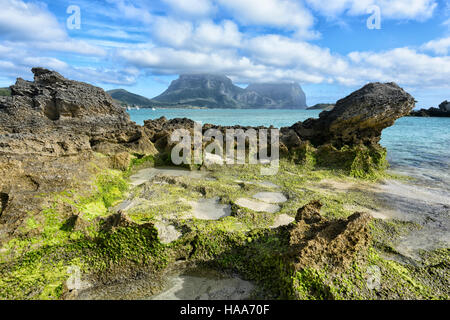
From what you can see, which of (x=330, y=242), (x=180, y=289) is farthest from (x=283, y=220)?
(x=180, y=289)

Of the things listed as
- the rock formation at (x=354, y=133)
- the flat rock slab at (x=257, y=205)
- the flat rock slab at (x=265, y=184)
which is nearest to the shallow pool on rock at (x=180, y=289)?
the flat rock slab at (x=257, y=205)

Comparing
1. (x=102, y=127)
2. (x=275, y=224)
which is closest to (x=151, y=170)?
(x=102, y=127)

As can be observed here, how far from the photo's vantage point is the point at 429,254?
16.3ft

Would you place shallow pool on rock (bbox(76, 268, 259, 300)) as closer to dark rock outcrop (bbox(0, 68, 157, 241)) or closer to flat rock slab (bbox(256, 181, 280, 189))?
dark rock outcrop (bbox(0, 68, 157, 241))

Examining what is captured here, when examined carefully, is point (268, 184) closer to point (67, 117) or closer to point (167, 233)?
point (167, 233)

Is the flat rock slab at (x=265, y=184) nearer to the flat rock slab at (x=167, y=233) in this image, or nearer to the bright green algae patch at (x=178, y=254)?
the bright green algae patch at (x=178, y=254)

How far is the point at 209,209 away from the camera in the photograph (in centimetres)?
641

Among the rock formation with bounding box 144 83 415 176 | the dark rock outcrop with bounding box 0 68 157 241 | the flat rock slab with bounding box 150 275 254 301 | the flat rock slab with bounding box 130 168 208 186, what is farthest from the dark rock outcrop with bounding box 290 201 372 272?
the rock formation with bounding box 144 83 415 176

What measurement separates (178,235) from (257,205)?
272 centimetres

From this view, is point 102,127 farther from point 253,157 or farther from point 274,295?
point 274,295

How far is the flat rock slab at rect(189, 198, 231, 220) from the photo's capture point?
596cm
